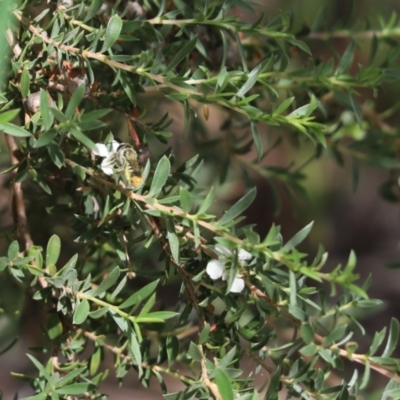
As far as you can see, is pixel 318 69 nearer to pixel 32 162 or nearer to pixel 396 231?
pixel 32 162

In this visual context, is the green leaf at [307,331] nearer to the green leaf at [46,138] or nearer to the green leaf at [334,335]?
the green leaf at [334,335]

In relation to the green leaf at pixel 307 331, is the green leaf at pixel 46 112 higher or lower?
higher

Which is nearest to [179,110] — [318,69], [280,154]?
[318,69]

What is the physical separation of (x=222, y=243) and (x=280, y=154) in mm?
1037

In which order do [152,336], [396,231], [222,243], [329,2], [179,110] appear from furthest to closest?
[396,231] → [329,2] → [179,110] → [152,336] → [222,243]

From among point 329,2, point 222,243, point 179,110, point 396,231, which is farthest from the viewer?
point 396,231

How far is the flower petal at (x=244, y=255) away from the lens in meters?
0.41

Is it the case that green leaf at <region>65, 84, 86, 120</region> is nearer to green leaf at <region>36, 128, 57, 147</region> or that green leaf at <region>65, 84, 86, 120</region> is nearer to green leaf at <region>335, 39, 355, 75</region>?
green leaf at <region>36, 128, 57, 147</region>

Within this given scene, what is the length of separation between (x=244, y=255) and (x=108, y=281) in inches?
3.9

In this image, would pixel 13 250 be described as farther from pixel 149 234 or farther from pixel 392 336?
pixel 392 336

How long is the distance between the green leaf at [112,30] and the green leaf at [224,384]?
0.23 metres

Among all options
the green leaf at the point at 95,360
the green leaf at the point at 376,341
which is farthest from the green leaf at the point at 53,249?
the green leaf at the point at 376,341

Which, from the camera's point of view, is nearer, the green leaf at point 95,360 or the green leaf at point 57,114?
the green leaf at point 57,114

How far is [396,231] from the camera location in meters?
1.34
